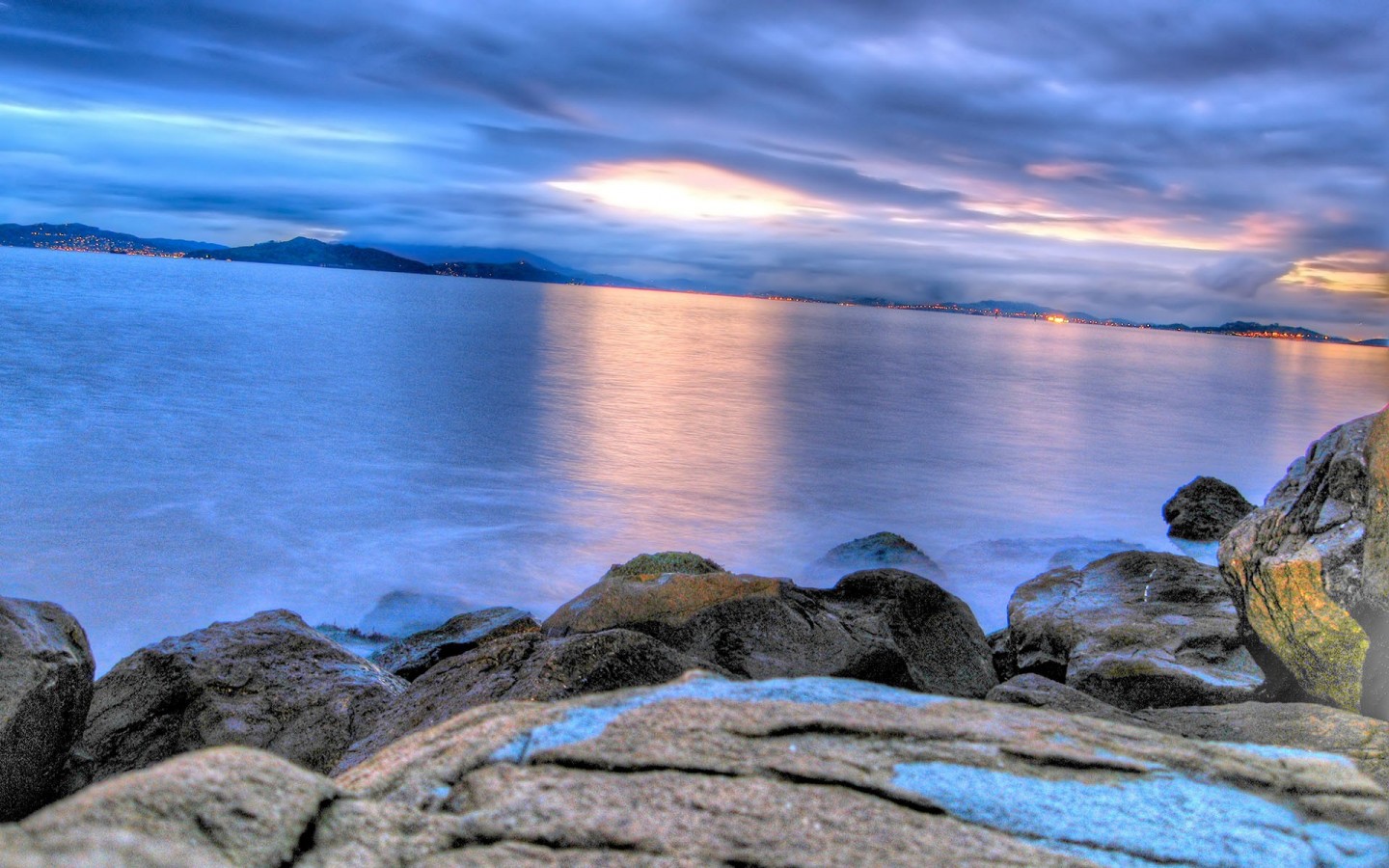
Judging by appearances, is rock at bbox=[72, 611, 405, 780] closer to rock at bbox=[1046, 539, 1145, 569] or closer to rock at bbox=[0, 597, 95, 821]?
rock at bbox=[0, 597, 95, 821]

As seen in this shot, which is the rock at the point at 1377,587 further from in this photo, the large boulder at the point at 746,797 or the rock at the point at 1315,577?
the large boulder at the point at 746,797

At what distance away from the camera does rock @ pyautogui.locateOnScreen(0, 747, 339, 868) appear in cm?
183

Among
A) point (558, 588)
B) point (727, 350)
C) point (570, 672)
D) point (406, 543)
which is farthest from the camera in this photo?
point (727, 350)

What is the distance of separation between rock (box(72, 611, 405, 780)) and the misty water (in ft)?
17.6

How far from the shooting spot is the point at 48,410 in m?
23.4

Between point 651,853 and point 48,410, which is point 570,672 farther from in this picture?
point 48,410

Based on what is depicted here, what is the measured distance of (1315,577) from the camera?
5.67m

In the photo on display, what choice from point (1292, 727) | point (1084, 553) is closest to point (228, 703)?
point (1292, 727)

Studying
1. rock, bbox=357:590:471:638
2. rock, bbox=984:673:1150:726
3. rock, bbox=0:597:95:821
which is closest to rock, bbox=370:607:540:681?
rock, bbox=357:590:471:638

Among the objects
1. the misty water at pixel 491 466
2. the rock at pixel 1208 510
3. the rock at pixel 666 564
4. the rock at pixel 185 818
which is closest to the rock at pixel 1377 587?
the rock at pixel 666 564

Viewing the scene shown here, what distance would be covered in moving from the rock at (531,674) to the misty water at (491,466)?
25.0 ft

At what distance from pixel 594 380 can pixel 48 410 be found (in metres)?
19.7

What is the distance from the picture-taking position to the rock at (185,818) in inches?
72.2

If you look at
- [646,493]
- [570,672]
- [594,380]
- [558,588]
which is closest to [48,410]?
[646,493]
